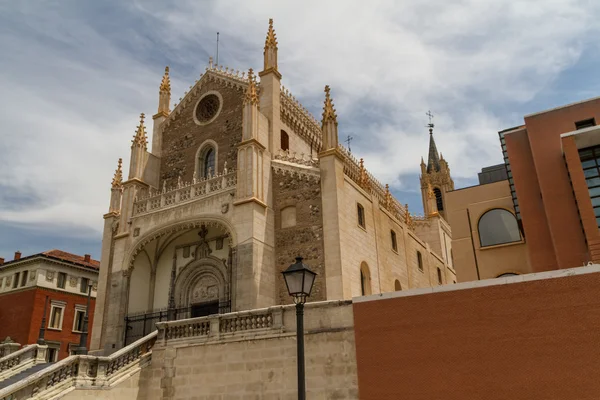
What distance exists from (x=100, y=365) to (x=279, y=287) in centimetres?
805

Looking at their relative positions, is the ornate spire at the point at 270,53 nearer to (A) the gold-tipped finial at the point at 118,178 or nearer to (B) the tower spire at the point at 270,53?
(B) the tower spire at the point at 270,53

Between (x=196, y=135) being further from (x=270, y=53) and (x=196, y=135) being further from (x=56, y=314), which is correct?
(x=56, y=314)

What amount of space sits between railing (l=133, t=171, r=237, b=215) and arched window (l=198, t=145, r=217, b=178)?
134 cm

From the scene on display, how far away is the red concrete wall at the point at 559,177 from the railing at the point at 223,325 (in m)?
9.74

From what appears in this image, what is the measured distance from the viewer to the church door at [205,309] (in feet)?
78.4

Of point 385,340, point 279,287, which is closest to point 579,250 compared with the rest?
point 385,340

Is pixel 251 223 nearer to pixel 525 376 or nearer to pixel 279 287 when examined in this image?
pixel 279 287

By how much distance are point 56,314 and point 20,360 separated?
1948 centimetres

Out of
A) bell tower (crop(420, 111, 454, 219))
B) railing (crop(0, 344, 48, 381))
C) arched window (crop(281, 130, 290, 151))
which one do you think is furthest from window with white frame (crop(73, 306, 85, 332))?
bell tower (crop(420, 111, 454, 219))

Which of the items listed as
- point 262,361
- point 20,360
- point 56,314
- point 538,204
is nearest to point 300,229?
point 262,361

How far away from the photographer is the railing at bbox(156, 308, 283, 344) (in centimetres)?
1563

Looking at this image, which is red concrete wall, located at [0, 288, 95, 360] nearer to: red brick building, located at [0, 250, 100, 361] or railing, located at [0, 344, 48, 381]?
red brick building, located at [0, 250, 100, 361]

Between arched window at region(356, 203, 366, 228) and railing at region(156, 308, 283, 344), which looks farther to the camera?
arched window at region(356, 203, 366, 228)

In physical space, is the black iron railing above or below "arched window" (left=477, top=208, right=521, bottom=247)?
below
